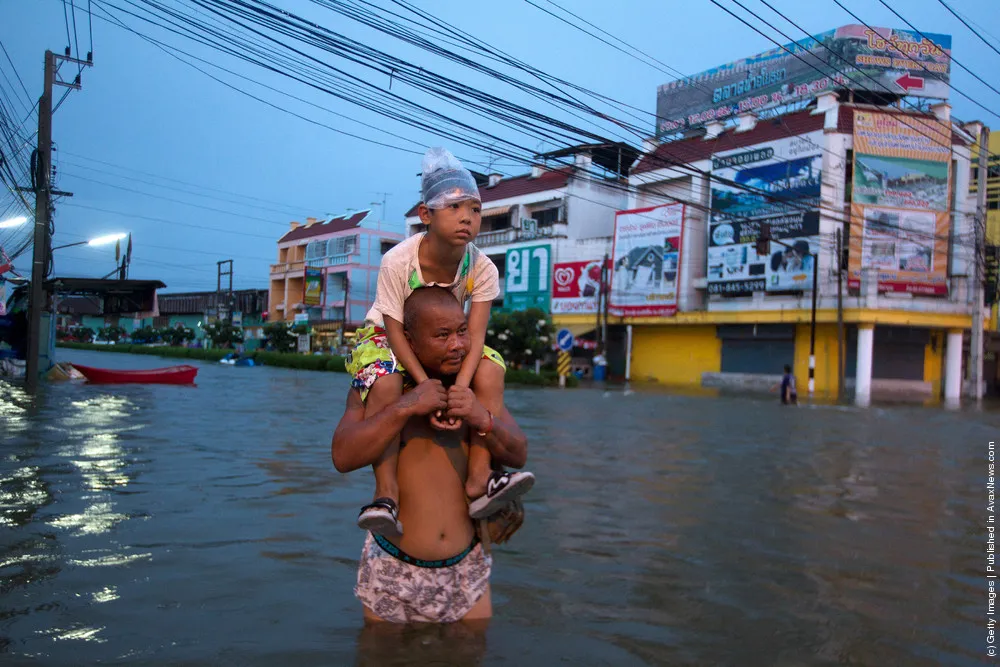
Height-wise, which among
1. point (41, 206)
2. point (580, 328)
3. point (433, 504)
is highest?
point (41, 206)

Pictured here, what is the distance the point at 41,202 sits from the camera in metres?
18.0

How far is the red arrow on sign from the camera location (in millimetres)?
32688

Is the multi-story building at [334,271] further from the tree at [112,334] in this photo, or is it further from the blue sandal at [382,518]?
the blue sandal at [382,518]

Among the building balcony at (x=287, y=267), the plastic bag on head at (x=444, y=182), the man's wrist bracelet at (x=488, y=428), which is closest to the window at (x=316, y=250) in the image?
the building balcony at (x=287, y=267)

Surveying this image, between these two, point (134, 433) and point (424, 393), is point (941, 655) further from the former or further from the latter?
point (134, 433)

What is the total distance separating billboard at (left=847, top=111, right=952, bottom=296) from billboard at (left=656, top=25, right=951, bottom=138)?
Answer: 6.62 feet

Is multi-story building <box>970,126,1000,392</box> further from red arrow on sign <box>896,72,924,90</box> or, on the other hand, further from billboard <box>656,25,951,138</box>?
billboard <box>656,25,951,138</box>

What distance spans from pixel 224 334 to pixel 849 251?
45.1 m

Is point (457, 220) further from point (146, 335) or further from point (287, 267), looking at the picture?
point (146, 335)

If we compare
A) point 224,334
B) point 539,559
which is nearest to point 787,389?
point 539,559

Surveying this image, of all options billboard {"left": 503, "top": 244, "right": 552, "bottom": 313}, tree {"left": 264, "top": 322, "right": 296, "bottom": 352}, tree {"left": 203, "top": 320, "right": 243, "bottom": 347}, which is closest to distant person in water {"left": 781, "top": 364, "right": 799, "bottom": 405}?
billboard {"left": 503, "top": 244, "right": 552, "bottom": 313}

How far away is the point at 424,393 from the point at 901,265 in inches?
1311

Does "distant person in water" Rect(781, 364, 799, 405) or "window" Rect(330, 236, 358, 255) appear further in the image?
"window" Rect(330, 236, 358, 255)

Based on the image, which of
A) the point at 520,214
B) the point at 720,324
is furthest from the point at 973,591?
the point at 520,214
